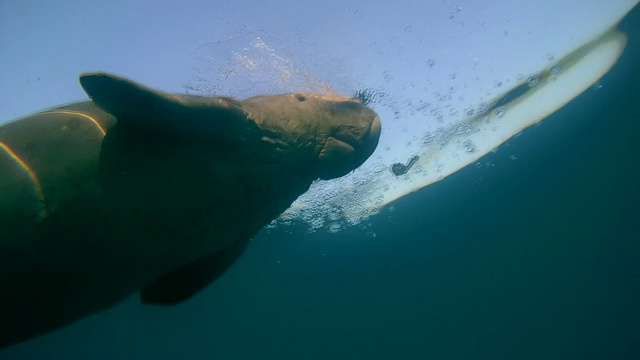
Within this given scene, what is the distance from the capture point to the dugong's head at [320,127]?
4066mm

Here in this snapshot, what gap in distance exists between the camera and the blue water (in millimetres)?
21359

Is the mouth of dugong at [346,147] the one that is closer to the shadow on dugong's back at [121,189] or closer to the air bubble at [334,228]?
the shadow on dugong's back at [121,189]

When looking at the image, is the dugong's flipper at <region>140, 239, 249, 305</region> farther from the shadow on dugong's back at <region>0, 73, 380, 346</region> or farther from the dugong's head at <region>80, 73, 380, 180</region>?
the dugong's head at <region>80, 73, 380, 180</region>

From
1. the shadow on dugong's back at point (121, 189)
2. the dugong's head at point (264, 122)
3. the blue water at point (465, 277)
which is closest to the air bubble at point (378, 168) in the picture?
the blue water at point (465, 277)

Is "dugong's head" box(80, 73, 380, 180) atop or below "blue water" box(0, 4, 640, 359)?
below

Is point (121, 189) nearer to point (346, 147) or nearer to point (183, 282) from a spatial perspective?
point (183, 282)

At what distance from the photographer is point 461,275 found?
34.7m

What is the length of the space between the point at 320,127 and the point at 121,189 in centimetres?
216

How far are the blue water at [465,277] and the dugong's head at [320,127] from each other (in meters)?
13.9

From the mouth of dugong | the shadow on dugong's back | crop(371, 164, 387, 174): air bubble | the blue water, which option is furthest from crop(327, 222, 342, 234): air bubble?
the shadow on dugong's back

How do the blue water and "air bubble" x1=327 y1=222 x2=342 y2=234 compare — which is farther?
"air bubble" x1=327 y1=222 x2=342 y2=234

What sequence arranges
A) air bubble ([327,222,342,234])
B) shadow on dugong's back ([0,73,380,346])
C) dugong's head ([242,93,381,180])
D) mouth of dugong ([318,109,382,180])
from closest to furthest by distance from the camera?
1. shadow on dugong's back ([0,73,380,346])
2. dugong's head ([242,93,381,180])
3. mouth of dugong ([318,109,382,180])
4. air bubble ([327,222,342,234])

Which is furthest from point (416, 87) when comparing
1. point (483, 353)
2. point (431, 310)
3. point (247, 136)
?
point (483, 353)

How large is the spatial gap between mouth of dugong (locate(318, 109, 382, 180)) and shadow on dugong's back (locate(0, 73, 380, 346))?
0.29 metres
